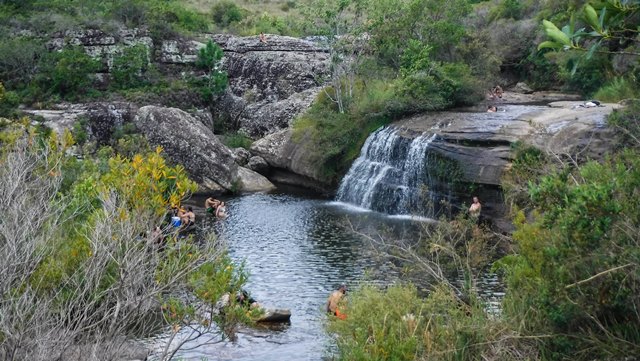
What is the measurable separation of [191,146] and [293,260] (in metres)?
14.5

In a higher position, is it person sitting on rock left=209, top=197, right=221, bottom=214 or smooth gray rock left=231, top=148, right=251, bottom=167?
person sitting on rock left=209, top=197, right=221, bottom=214

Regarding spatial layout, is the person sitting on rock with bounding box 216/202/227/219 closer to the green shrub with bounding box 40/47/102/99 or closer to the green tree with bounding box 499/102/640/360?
the green shrub with bounding box 40/47/102/99

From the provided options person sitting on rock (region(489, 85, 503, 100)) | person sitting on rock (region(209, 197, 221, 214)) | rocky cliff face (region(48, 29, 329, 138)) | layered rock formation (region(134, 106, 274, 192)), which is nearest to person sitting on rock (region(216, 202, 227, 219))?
person sitting on rock (region(209, 197, 221, 214))

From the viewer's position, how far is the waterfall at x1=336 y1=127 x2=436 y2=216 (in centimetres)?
2947

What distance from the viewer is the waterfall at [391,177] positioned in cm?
2947

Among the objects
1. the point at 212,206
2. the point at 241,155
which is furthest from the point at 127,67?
the point at 212,206

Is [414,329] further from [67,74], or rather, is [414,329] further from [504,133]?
[67,74]

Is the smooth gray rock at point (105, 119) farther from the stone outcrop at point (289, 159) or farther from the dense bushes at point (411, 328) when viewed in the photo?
the dense bushes at point (411, 328)

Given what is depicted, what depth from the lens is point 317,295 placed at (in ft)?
64.4

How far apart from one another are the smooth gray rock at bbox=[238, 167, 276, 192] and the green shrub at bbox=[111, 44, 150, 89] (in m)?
11.4

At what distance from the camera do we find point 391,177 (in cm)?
3102

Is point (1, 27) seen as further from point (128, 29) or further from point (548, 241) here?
point (548, 241)

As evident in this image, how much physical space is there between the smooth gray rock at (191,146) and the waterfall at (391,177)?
604 centimetres

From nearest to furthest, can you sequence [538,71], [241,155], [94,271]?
[94,271]
[241,155]
[538,71]
